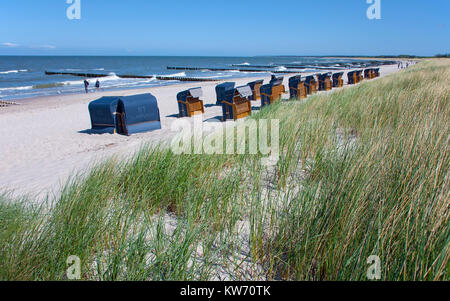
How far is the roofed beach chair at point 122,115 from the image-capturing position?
348 inches

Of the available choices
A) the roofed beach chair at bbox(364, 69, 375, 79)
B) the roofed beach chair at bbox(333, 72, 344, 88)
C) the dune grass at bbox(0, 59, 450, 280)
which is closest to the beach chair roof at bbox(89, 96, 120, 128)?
the dune grass at bbox(0, 59, 450, 280)

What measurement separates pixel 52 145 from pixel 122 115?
2033mm

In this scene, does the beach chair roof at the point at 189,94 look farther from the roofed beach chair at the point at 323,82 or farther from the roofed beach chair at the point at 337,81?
the roofed beach chair at the point at 337,81

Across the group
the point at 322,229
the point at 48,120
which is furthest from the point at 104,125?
the point at 322,229

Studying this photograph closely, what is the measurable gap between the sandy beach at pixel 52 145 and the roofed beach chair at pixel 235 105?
0.89 m

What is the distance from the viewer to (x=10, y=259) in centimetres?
176

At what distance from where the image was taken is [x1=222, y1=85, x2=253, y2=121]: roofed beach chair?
10180 millimetres

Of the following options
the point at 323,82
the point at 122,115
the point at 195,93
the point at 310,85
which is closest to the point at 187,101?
the point at 195,93

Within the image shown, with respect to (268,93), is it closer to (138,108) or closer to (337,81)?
(138,108)

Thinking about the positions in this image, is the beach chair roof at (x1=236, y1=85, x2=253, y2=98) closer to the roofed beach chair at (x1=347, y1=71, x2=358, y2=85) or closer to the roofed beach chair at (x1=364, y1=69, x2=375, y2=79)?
the roofed beach chair at (x1=347, y1=71, x2=358, y2=85)

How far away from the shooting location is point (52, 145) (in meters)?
7.97

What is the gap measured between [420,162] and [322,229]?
123cm

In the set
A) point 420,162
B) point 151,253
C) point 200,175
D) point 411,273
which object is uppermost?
point 420,162

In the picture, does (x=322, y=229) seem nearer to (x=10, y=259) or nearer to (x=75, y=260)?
(x=75, y=260)
